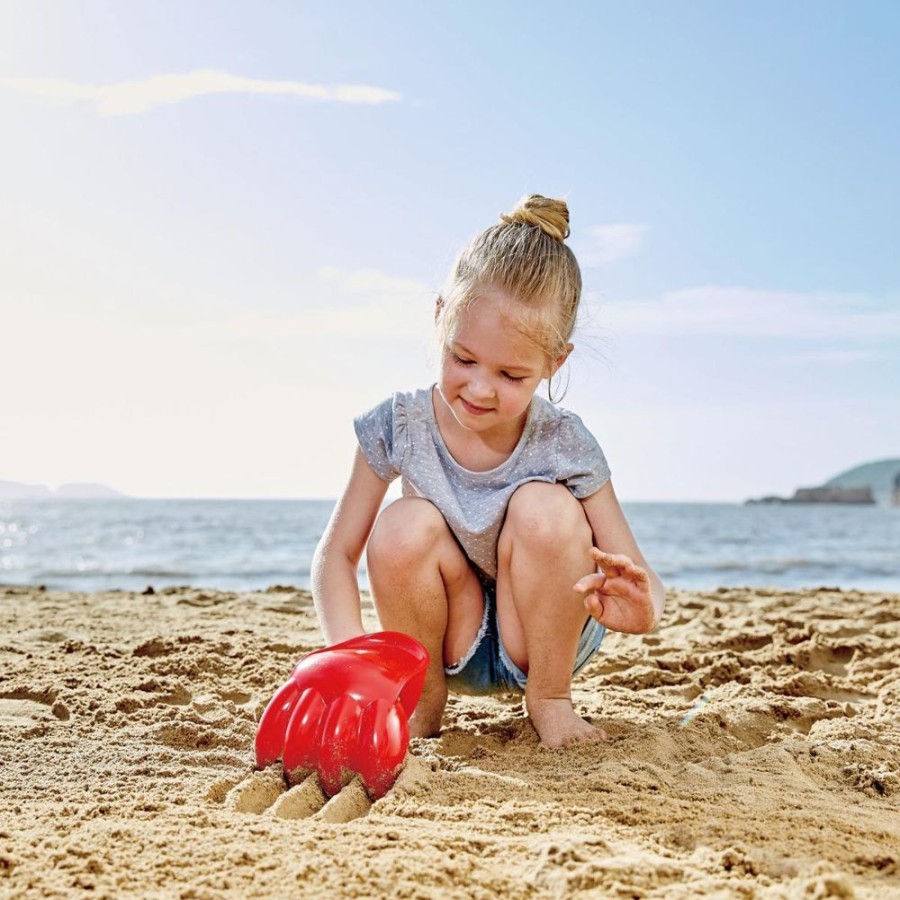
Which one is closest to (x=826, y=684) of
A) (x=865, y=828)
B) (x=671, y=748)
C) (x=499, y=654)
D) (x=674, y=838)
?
(x=671, y=748)

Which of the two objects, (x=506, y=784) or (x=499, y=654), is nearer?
(x=506, y=784)

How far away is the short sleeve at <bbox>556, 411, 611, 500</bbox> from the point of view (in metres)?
2.34

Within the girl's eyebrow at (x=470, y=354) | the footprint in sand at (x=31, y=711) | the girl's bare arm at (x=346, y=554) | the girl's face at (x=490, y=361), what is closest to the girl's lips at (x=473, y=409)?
the girl's face at (x=490, y=361)

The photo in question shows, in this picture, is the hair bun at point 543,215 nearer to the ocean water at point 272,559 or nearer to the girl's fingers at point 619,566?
the girl's fingers at point 619,566

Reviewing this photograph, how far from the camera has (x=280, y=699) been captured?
195cm

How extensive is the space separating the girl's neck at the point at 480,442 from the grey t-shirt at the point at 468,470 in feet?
0.07

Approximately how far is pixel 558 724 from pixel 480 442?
0.72 m

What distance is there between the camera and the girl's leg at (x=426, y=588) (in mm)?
2193

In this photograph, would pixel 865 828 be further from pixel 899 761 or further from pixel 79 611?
pixel 79 611

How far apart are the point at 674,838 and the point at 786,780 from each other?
0.50 m

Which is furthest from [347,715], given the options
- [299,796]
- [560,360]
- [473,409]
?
[560,360]

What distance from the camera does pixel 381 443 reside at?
2.42 metres

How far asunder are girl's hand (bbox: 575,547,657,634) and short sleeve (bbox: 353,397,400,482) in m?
0.59

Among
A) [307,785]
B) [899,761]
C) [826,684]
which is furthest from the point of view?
[826,684]
